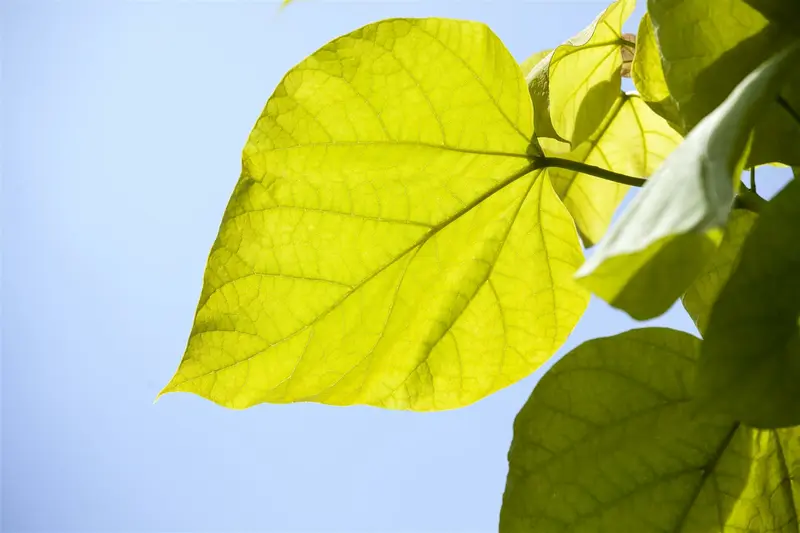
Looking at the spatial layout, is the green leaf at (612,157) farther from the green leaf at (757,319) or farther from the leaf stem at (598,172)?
the green leaf at (757,319)

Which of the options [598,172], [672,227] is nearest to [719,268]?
[598,172]

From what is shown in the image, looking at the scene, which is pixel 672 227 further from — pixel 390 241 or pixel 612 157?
pixel 612 157

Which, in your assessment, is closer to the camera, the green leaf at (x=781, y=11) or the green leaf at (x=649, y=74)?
the green leaf at (x=781, y=11)

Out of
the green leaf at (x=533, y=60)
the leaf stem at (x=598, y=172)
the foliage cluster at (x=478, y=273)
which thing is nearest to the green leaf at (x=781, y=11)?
the foliage cluster at (x=478, y=273)

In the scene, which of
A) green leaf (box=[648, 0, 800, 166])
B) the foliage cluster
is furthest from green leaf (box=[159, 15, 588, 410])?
green leaf (box=[648, 0, 800, 166])

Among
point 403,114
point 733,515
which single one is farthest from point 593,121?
point 733,515

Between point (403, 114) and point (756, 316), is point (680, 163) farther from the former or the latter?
point (403, 114)

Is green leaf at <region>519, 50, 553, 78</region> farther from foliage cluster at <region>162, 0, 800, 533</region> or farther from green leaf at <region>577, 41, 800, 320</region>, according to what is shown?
green leaf at <region>577, 41, 800, 320</region>
